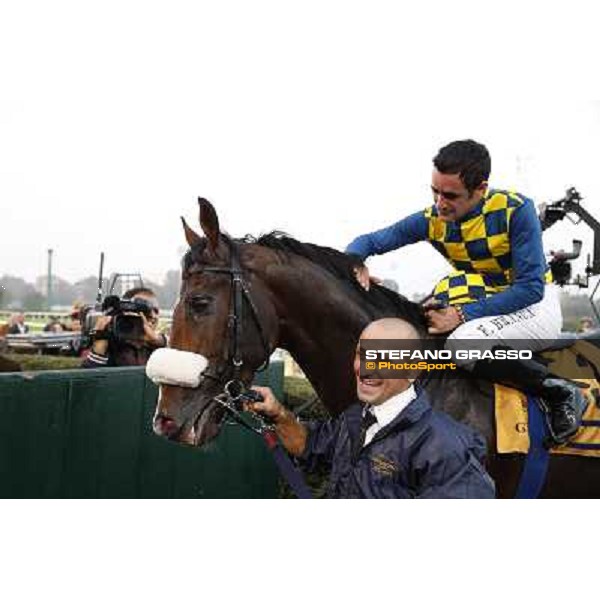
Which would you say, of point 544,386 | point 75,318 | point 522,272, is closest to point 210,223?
point 522,272

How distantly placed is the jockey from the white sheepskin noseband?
31.6 inches

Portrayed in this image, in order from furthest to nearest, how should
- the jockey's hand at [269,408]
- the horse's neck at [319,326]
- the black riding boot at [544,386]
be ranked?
the horse's neck at [319,326] < the black riding boot at [544,386] < the jockey's hand at [269,408]

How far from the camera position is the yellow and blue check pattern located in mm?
2426

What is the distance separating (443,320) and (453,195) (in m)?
0.41

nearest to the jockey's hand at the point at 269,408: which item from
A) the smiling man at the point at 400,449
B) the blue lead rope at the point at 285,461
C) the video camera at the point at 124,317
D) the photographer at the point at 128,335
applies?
the blue lead rope at the point at 285,461

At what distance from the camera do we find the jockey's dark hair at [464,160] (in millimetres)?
2344

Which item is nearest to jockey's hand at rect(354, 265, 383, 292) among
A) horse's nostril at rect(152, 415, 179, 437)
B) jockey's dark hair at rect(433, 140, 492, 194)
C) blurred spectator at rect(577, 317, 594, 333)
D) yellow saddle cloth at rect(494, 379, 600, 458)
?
jockey's dark hair at rect(433, 140, 492, 194)

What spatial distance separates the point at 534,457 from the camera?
2426 mm

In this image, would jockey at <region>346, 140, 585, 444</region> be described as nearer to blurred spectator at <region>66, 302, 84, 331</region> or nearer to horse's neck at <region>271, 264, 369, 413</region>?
horse's neck at <region>271, 264, 369, 413</region>

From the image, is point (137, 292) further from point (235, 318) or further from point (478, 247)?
point (478, 247)

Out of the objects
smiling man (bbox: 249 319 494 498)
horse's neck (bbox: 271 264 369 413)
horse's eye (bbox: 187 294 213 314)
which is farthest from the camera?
horse's neck (bbox: 271 264 369 413)

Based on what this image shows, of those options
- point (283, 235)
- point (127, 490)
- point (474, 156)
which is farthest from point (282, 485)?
point (474, 156)

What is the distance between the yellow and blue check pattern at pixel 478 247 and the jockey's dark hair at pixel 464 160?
13 cm

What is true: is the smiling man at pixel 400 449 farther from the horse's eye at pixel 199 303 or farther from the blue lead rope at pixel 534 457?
the blue lead rope at pixel 534 457
